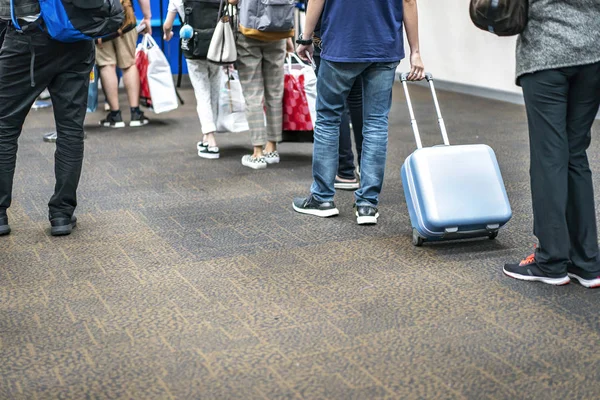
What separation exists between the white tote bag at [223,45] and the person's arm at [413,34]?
1523 mm

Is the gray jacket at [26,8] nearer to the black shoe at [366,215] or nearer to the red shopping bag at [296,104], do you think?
the black shoe at [366,215]

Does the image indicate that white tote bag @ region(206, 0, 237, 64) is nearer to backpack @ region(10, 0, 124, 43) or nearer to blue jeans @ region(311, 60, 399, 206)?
blue jeans @ region(311, 60, 399, 206)

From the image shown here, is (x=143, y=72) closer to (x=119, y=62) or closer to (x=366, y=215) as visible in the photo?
(x=119, y=62)

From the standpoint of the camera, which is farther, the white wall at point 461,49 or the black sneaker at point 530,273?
the white wall at point 461,49

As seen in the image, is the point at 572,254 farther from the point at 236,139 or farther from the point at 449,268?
the point at 236,139

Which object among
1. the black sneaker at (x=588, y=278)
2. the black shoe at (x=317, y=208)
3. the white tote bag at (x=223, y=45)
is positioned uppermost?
the white tote bag at (x=223, y=45)

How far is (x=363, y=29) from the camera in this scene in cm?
385

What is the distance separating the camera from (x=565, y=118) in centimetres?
306

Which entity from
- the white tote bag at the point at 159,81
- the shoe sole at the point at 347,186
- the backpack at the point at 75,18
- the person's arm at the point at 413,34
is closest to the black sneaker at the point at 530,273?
the person's arm at the point at 413,34

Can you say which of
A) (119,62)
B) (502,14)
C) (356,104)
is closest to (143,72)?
(119,62)

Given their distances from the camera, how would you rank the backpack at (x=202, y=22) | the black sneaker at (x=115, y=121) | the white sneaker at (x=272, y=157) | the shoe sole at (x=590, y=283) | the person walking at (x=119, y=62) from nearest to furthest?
1. the shoe sole at (x=590, y=283)
2. the backpack at (x=202, y=22)
3. the white sneaker at (x=272, y=157)
4. the person walking at (x=119, y=62)
5. the black sneaker at (x=115, y=121)

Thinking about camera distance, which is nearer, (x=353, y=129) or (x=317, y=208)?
(x=317, y=208)

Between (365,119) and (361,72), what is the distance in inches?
9.9

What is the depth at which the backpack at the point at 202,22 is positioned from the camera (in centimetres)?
546
